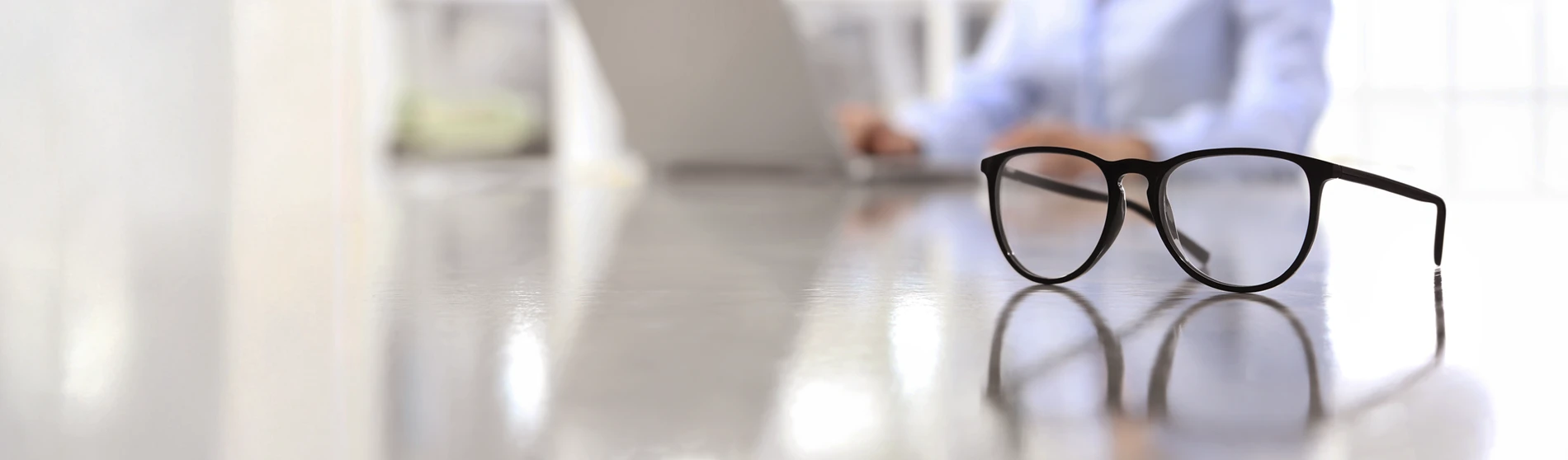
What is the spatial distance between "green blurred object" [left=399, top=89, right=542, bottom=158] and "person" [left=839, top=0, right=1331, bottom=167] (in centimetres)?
82

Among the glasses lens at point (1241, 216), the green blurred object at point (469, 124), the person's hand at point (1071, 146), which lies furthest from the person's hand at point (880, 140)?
the green blurred object at point (469, 124)

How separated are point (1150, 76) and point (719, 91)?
148 cm

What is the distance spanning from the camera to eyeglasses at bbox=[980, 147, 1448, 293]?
32 centimetres

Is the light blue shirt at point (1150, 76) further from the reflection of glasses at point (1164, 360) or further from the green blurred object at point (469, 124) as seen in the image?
the reflection of glasses at point (1164, 360)

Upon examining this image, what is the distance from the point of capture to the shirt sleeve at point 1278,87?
160 cm

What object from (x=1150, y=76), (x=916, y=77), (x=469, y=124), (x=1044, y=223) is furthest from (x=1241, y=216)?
(x=469, y=124)

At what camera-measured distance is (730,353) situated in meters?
0.20

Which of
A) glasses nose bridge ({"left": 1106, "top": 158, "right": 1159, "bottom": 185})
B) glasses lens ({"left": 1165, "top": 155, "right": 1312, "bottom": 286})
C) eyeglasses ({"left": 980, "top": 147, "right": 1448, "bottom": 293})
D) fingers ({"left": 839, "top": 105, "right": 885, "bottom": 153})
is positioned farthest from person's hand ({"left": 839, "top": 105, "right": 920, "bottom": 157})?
glasses nose bridge ({"left": 1106, "top": 158, "right": 1159, "bottom": 185})

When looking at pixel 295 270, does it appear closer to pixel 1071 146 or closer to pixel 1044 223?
pixel 1044 223

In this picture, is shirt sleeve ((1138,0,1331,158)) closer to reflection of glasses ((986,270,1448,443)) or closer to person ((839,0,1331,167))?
person ((839,0,1331,167))

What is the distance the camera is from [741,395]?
0.53ft

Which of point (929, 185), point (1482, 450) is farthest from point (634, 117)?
point (1482, 450)

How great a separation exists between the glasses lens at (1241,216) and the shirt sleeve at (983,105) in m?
0.56

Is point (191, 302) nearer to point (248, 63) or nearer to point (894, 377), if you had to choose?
point (894, 377)
